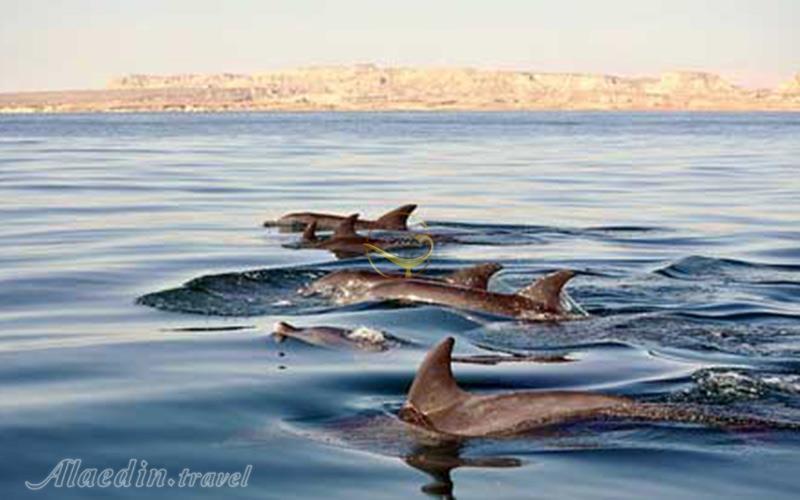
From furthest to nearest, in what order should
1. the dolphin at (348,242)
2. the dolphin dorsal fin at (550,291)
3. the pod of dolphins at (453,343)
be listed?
the dolphin at (348,242) → the dolphin dorsal fin at (550,291) → the pod of dolphins at (453,343)

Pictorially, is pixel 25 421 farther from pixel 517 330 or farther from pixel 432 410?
pixel 517 330

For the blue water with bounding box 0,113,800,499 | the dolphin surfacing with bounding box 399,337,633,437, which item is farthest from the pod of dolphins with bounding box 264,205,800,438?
the blue water with bounding box 0,113,800,499

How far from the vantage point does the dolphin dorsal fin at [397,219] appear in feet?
78.5

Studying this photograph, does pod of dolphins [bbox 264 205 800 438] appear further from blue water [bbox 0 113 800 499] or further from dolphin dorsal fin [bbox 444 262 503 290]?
blue water [bbox 0 113 800 499]

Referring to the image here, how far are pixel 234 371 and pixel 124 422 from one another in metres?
1.99

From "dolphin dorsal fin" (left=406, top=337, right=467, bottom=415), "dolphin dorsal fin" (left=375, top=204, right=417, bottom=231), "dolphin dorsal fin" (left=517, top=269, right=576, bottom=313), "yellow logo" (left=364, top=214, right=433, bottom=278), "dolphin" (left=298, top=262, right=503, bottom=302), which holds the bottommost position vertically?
"yellow logo" (left=364, top=214, right=433, bottom=278)

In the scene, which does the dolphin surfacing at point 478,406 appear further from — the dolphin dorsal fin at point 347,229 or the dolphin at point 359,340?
the dolphin dorsal fin at point 347,229

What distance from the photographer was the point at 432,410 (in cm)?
1012

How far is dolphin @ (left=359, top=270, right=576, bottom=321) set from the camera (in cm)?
1510

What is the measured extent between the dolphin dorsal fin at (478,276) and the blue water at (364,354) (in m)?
0.83

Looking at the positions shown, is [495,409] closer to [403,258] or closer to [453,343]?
[453,343]

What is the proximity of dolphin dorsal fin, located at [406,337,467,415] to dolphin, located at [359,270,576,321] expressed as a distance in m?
4.76

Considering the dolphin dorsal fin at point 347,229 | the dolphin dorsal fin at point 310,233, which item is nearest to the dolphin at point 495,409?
the dolphin dorsal fin at point 347,229

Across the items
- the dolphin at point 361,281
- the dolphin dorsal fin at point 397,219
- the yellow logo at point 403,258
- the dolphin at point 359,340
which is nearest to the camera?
the dolphin at point 359,340
